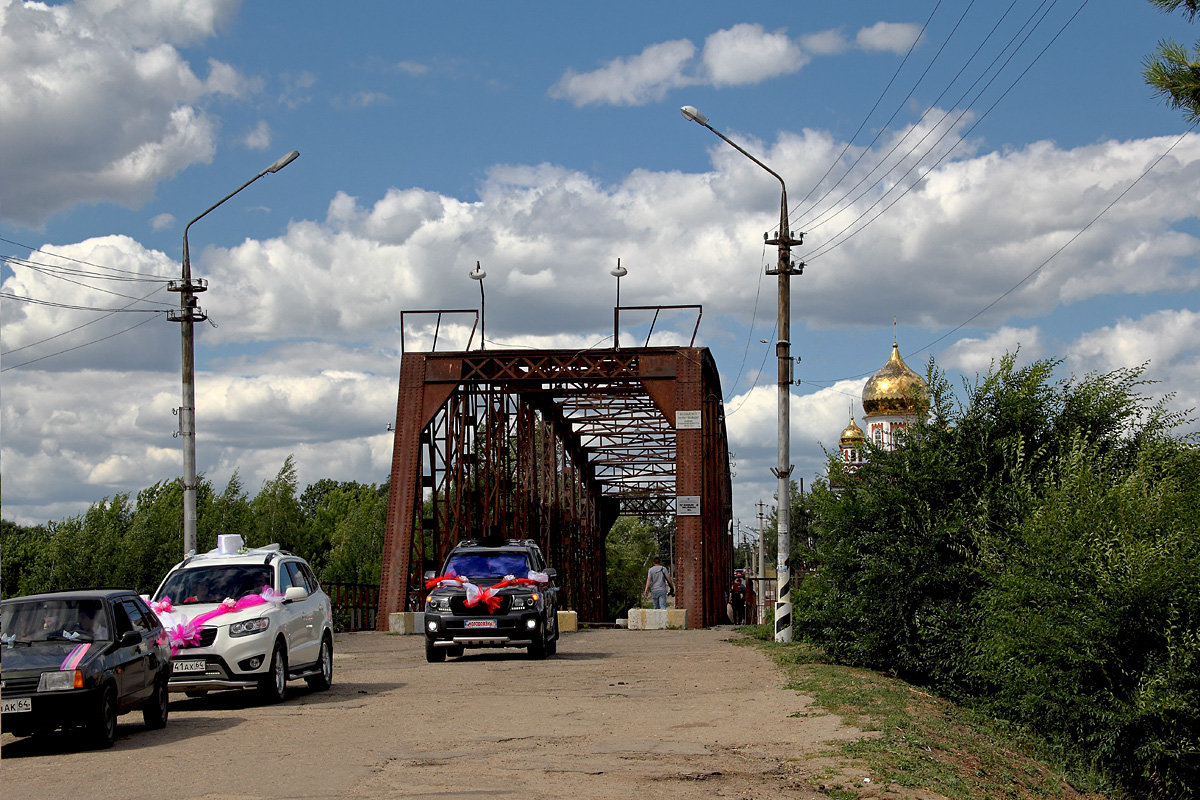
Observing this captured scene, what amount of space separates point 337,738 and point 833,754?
4.34 meters

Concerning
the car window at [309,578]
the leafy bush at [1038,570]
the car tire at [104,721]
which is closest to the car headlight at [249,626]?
the car window at [309,578]

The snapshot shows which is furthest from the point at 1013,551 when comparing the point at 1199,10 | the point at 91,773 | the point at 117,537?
the point at 117,537

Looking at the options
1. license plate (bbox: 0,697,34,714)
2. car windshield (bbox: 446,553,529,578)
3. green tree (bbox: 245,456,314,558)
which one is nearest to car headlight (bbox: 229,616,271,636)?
license plate (bbox: 0,697,34,714)

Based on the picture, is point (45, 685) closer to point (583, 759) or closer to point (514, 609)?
point (583, 759)

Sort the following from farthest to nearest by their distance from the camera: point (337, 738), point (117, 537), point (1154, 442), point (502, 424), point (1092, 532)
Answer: point (117, 537)
point (502, 424)
point (1154, 442)
point (1092, 532)
point (337, 738)

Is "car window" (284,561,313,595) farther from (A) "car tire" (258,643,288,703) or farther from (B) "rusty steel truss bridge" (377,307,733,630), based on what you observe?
(B) "rusty steel truss bridge" (377,307,733,630)

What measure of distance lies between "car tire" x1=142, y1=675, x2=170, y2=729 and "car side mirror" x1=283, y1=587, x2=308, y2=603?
242 cm

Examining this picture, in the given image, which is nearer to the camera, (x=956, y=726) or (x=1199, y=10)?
(x=1199, y=10)

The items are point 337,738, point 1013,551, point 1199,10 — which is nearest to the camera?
point 337,738

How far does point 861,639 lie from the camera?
19.2m

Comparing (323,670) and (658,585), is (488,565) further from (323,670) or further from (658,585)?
(658,585)

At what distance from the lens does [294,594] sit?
14.7 m

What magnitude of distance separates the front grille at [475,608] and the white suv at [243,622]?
4382 mm

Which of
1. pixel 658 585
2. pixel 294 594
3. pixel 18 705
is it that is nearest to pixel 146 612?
pixel 18 705
